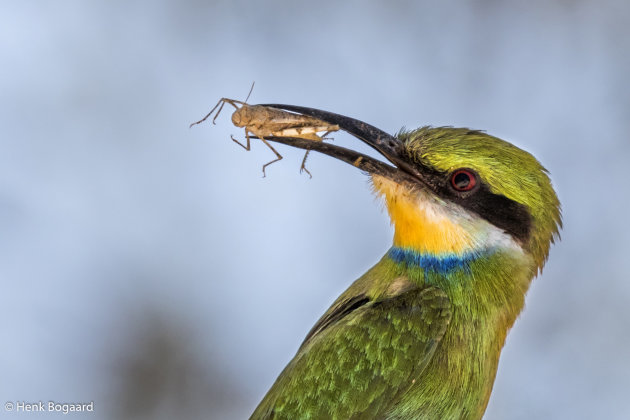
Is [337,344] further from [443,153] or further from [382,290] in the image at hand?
[443,153]

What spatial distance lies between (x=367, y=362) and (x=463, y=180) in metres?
0.74

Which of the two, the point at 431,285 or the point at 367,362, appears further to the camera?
the point at 431,285

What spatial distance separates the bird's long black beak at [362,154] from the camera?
3873 millimetres

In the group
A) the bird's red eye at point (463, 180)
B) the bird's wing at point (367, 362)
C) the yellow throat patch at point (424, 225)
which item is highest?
the bird's red eye at point (463, 180)

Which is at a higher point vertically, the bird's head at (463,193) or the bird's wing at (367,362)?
the bird's head at (463,193)

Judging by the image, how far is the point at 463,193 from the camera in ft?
12.5

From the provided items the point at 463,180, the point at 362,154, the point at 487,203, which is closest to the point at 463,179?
the point at 463,180

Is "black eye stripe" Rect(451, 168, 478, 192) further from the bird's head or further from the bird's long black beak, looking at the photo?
the bird's long black beak

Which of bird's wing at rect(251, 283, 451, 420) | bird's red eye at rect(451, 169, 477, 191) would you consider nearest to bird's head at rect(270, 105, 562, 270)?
bird's red eye at rect(451, 169, 477, 191)

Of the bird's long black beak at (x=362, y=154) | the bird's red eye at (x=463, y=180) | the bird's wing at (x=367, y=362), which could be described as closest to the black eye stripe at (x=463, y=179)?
the bird's red eye at (x=463, y=180)

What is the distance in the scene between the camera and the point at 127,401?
18.1 ft

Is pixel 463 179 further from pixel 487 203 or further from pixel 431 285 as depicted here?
pixel 431 285

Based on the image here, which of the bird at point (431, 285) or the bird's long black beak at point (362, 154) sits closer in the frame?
the bird at point (431, 285)

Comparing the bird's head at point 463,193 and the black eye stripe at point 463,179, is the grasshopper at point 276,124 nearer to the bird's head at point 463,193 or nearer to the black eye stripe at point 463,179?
the bird's head at point 463,193
